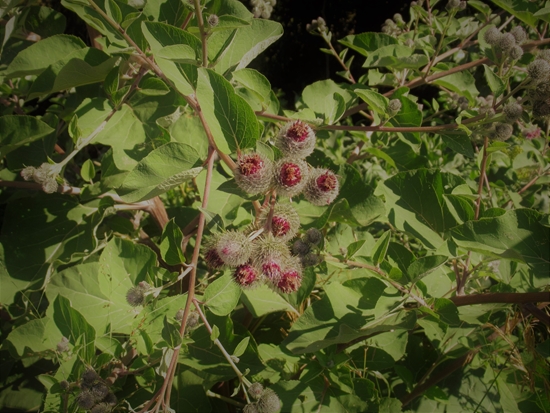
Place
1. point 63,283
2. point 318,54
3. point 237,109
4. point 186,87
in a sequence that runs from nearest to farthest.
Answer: point 237,109 < point 186,87 < point 63,283 < point 318,54

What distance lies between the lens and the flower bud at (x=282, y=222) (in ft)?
3.97

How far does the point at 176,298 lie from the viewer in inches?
52.2

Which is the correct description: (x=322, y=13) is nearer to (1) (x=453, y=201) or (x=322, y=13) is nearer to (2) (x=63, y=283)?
(1) (x=453, y=201)

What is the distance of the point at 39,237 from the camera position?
5.87 feet

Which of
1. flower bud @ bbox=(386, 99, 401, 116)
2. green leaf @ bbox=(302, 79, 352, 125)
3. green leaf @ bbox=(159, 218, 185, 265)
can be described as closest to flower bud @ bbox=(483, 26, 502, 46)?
flower bud @ bbox=(386, 99, 401, 116)

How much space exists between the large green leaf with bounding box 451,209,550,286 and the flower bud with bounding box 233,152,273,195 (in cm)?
53

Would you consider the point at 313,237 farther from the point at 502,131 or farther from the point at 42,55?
the point at 42,55

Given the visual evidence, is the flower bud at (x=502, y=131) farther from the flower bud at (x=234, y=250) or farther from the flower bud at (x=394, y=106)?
the flower bud at (x=234, y=250)

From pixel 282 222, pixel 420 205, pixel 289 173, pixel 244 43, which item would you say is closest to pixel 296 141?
pixel 289 173

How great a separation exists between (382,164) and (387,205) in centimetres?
166

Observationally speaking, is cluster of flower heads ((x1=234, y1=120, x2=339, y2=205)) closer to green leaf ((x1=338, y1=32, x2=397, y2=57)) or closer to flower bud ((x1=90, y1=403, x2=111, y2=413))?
flower bud ((x1=90, y1=403, x2=111, y2=413))

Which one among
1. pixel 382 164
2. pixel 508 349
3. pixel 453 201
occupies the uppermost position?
pixel 453 201

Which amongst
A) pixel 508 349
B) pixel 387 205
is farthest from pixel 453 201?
pixel 508 349

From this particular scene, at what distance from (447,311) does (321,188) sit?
52 centimetres
